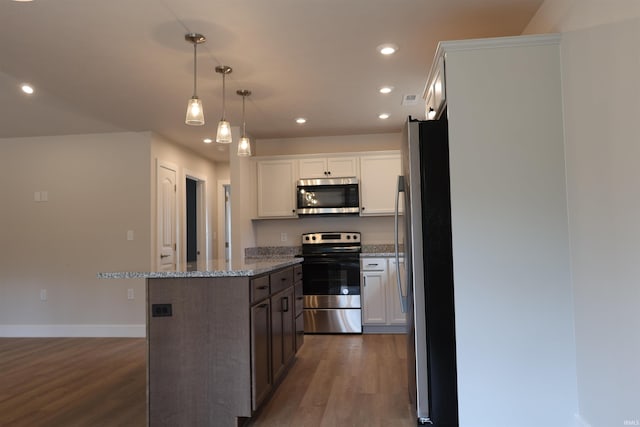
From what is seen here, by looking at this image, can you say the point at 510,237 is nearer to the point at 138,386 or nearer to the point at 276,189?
the point at 138,386

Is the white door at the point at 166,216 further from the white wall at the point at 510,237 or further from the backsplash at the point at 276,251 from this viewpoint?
the white wall at the point at 510,237

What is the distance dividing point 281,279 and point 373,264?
1969mm

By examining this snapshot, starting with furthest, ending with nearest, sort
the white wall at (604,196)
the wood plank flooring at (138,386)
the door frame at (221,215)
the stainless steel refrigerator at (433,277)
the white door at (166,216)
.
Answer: the door frame at (221,215) → the white door at (166,216) → the wood plank flooring at (138,386) → the stainless steel refrigerator at (433,277) → the white wall at (604,196)

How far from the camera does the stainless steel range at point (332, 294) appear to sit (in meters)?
5.04

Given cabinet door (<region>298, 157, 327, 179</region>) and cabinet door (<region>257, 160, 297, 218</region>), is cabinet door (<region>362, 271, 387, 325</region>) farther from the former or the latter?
cabinet door (<region>298, 157, 327, 179</region>)

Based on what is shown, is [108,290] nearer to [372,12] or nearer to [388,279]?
[388,279]

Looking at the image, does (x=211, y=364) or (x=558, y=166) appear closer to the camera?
(x=558, y=166)

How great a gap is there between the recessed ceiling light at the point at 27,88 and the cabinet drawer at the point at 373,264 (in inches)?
140

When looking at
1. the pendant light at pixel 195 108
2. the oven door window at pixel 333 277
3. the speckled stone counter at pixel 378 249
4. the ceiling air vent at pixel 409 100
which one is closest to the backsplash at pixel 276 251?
the oven door window at pixel 333 277

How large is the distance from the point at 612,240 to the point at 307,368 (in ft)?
8.42

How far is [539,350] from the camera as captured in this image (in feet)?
7.39

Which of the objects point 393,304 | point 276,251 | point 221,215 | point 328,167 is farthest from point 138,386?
point 221,215

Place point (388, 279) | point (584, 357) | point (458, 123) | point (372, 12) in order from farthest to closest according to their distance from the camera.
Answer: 1. point (388, 279)
2. point (372, 12)
3. point (458, 123)
4. point (584, 357)

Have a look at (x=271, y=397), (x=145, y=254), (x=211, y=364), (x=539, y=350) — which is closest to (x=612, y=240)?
(x=539, y=350)
